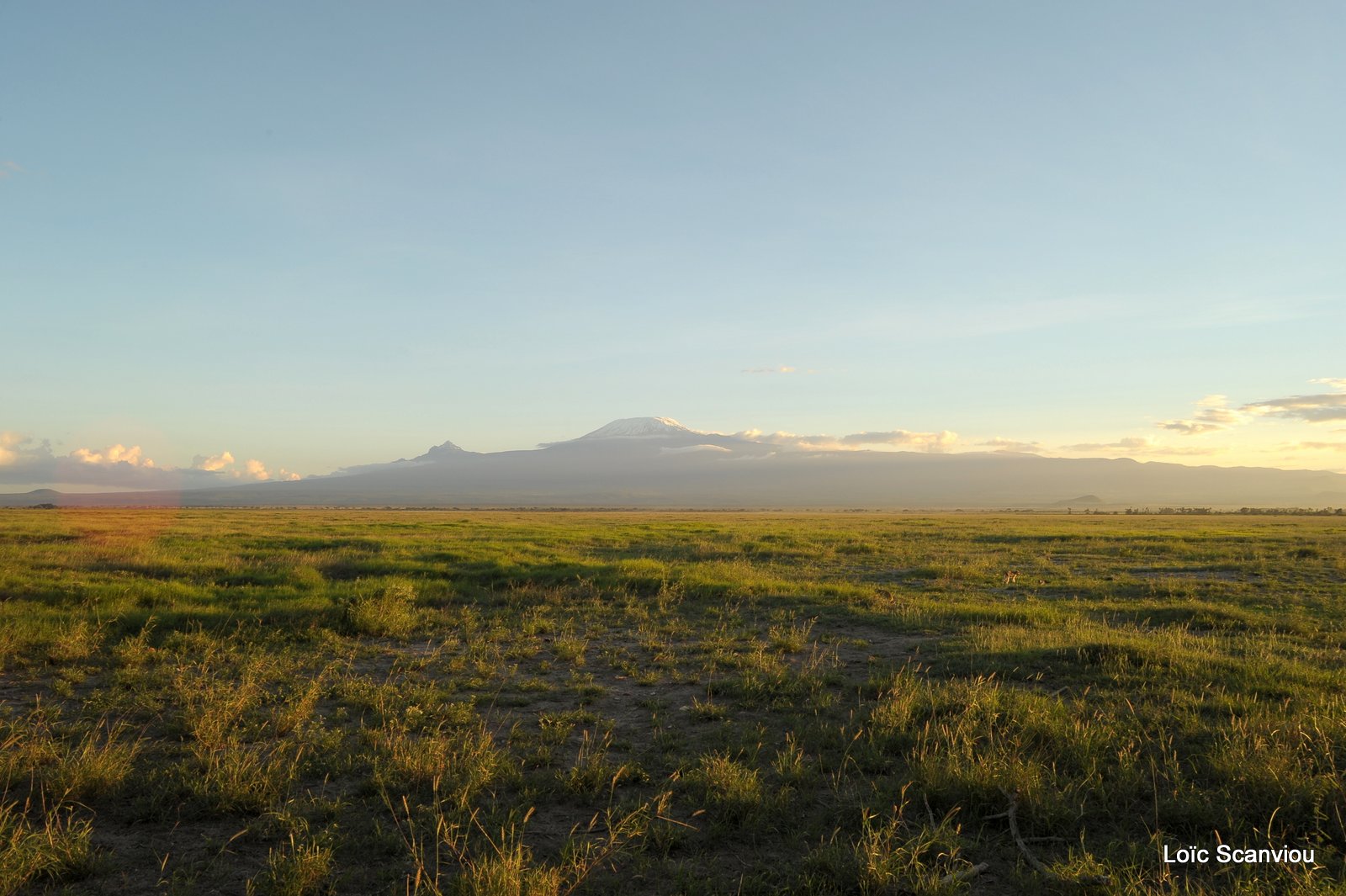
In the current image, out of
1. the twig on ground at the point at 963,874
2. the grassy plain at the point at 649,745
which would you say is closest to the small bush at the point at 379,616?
the grassy plain at the point at 649,745

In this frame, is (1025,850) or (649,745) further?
(649,745)

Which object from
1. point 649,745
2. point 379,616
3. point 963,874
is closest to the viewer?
point 963,874

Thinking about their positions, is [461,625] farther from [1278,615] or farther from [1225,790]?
[1278,615]

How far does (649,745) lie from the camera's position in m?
7.37

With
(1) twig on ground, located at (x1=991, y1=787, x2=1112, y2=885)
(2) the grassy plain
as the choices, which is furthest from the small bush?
(1) twig on ground, located at (x1=991, y1=787, x2=1112, y2=885)

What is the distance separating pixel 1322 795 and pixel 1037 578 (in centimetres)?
1765

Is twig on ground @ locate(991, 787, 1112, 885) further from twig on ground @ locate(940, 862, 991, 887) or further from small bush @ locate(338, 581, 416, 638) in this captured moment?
small bush @ locate(338, 581, 416, 638)

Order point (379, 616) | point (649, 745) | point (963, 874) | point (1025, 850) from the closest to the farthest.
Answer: point (963, 874) < point (1025, 850) < point (649, 745) < point (379, 616)

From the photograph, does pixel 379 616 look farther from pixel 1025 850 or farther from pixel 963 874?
pixel 1025 850

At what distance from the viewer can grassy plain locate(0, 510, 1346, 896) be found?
15.9ft

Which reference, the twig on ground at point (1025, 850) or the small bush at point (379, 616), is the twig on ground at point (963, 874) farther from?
the small bush at point (379, 616)

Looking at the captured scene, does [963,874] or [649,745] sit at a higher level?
[963,874]

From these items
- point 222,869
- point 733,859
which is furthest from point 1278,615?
point 222,869

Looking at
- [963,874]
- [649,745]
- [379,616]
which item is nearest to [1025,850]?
[963,874]
